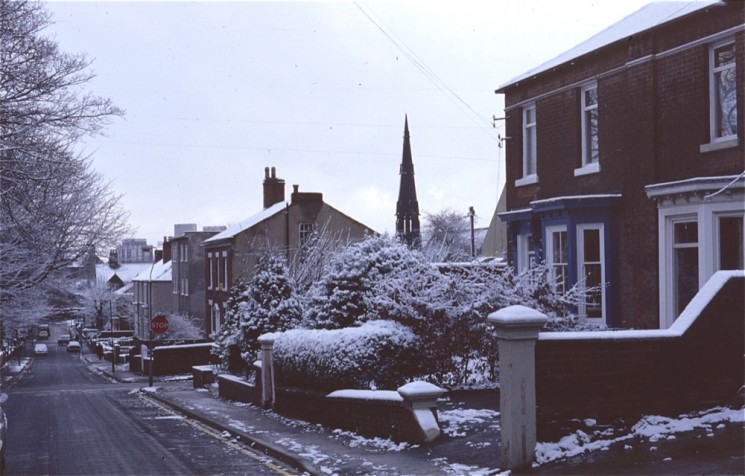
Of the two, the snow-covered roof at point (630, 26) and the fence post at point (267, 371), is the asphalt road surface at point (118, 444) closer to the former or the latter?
the fence post at point (267, 371)

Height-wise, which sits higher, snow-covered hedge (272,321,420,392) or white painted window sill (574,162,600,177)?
white painted window sill (574,162,600,177)

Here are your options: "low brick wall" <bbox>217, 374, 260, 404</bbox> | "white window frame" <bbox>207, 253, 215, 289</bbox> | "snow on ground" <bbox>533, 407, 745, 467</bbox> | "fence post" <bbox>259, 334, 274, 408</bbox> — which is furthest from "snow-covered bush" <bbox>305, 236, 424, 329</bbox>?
"white window frame" <bbox>207, 253, 215, 289</bbox>

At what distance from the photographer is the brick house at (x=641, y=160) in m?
16.3

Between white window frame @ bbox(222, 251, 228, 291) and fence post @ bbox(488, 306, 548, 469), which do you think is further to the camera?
white window frame @ bbox(222, 251, 228, 291)

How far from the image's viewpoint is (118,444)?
1566cm

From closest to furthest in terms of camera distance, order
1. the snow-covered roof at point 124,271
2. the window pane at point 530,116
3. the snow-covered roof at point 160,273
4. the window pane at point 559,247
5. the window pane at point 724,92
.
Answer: the window pane at point 724,92 → the window pane at point 559,247 → the window pane at point 530,116 → the snow-covered roof at point 160,273 → the snow-covered roof at point 124,271

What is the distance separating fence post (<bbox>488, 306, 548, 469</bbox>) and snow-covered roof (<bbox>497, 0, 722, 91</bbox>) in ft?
30.3

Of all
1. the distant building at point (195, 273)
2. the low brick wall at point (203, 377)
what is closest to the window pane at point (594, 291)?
the low brick wall at point (203, 377)

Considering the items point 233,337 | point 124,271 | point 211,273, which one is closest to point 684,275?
point 233,337

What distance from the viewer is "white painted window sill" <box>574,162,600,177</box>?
796 inches

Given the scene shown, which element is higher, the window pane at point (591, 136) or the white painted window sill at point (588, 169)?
the window pane at point (591, 136)

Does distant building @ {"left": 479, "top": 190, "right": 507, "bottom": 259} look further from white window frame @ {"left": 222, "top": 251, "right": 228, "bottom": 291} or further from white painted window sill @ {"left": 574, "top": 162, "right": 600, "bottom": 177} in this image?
white painted window sill @ {"left": 574, "top": 162, "right": 600, "bottom": 177}

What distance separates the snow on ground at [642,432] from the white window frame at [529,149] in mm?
12421

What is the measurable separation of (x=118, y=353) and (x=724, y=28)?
6385 centimetres
